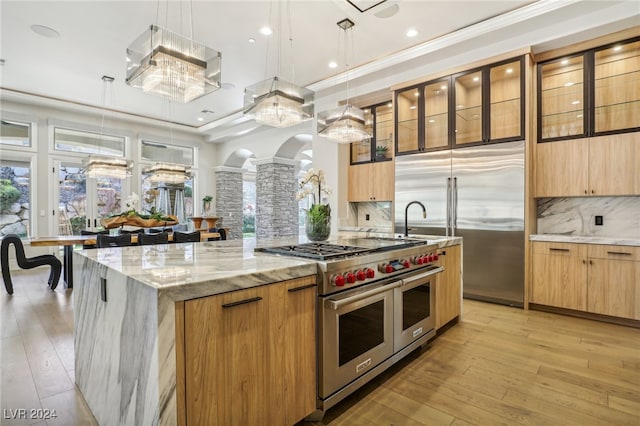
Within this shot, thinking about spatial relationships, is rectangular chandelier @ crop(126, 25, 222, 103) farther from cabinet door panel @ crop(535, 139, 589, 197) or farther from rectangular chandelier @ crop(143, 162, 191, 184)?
rectangular chandelier @ crop(143, 162, 191, 184)

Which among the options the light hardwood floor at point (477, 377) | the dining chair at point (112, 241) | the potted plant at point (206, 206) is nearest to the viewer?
the light hardwood floor at point (477, 377)

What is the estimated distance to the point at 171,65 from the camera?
2.28 m

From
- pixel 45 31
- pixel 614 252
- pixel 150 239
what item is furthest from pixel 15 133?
pixel 614 252

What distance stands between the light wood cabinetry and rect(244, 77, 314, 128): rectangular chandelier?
317 cm

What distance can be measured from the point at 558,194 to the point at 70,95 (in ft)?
27.6

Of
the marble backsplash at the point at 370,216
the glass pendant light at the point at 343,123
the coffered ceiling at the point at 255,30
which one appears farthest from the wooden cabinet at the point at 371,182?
the glass pendant light at the point at 343,123

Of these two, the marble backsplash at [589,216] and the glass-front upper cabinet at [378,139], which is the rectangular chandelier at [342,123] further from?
the marble backsplash at [589,216]

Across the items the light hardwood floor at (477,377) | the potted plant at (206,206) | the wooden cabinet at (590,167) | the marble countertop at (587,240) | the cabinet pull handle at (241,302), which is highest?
the wooden cabinet at (590,167)

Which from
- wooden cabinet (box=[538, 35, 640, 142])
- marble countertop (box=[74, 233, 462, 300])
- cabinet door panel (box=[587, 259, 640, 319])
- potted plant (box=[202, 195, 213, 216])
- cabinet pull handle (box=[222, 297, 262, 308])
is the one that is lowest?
cabinet door panel (box=[587, 259, 640, 319])

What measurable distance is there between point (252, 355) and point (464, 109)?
430cm

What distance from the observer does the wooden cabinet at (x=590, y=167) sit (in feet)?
11.3

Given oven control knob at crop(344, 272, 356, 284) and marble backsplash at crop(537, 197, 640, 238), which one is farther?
marble backsplash at crop(537, 197, 640, 238)

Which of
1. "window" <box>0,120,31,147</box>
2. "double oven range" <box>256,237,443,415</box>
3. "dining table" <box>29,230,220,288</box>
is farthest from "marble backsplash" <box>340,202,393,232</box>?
"window" <box>0,120,31,147</box>

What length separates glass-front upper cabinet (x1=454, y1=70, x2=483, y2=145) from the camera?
4.31 meters
